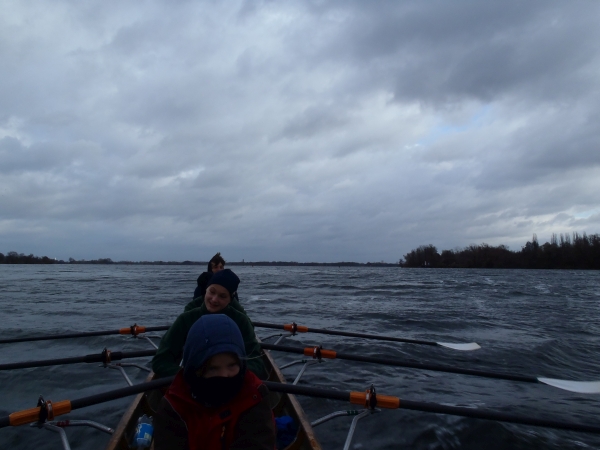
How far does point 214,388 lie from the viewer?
8.00 ft

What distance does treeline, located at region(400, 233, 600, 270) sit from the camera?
279 ft

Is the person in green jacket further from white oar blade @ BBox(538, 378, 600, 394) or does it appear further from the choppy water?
white oar blade @ BBox(538, 378, 600, 394)

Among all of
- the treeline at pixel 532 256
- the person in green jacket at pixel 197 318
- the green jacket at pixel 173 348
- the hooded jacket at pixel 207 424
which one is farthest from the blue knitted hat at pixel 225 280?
the treeline at pixel 532 256

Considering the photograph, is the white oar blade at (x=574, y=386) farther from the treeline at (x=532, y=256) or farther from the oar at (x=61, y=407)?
the treeline at (x=532, y=256)

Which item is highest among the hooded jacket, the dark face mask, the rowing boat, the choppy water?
the dark face mask

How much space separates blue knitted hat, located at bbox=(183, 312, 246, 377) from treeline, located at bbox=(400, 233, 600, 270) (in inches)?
3940

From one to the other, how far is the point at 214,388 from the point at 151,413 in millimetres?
3101

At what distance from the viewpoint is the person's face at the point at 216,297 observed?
4660 mm

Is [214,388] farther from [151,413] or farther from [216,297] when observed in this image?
[151,413]

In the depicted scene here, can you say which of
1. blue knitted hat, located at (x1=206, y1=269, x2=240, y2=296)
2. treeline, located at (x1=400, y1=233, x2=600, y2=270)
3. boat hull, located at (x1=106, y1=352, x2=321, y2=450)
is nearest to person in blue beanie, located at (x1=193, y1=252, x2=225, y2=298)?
boat hull, located at (x1=106, y1=352, x2=321, y2=450)

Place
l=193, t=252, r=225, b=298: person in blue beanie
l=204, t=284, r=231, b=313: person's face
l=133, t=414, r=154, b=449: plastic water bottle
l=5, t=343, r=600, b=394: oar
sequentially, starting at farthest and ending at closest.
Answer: l=193, t=252, r=225, b=298: person in blue beanie → l=5, t=343, r=600, b=394: oar → l=204, t=284, r=231, b=313: person's face → l=133, t=414, r=154, b=449: plastic water bottle

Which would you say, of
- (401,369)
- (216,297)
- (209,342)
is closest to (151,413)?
(216,297)

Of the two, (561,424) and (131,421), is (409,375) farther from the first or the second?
(131,421)

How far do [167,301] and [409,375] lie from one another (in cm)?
1744
